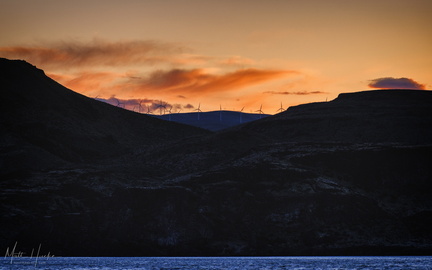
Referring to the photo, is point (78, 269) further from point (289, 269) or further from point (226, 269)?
point (289, 269)

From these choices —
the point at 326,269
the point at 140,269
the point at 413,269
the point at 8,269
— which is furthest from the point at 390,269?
the point at 8,269

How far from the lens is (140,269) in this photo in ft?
482

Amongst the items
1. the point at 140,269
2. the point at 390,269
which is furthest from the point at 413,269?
the point at 140,269

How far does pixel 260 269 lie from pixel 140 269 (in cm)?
2707

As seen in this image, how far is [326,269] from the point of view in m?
140

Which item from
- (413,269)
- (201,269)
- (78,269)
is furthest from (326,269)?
(78,269)

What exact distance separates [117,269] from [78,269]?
29.5 ft

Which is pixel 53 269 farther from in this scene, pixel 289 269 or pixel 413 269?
pixel 413 269

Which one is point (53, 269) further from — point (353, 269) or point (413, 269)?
point (413, 269)

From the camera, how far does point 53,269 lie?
13938cm

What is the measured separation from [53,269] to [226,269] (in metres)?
37.0

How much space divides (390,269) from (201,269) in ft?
129

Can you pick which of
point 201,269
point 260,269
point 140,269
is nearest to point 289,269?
point 260,269

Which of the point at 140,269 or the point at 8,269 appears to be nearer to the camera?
the point at 8,269
